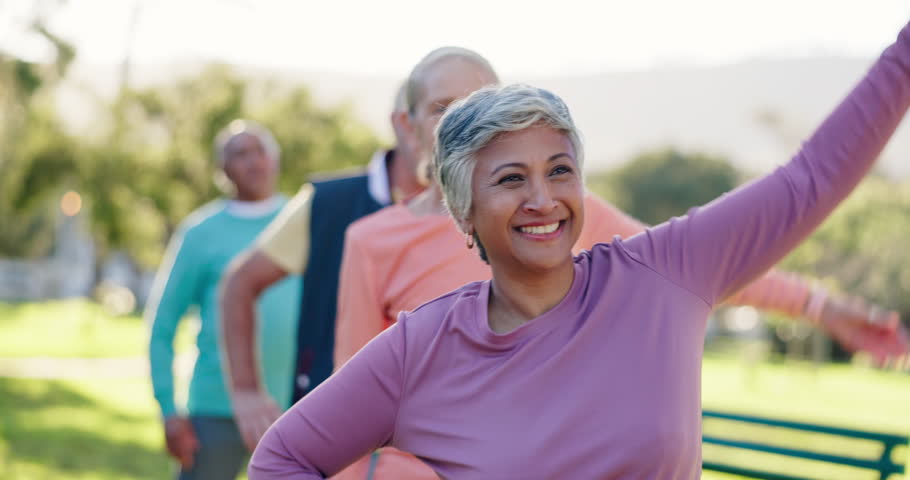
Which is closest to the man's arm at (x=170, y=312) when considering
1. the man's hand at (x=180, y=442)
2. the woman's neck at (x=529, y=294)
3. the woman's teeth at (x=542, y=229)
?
the man's hand at (x=180, y=442)

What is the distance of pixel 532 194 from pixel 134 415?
14821 mm

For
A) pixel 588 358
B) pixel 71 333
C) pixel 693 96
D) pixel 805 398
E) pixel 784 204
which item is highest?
pixel 693 96

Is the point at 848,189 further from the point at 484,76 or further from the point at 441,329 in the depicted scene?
the point at 484,76

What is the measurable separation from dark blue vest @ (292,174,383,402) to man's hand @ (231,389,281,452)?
280mm

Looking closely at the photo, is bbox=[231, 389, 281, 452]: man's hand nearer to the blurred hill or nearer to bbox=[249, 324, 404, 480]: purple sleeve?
bbox=[249, 324, 404, 480]: purple sleeve

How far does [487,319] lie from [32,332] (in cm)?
3547

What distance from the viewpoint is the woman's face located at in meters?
2.15

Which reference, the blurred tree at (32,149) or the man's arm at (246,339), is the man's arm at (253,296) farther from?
the blurred tree at (32,149)

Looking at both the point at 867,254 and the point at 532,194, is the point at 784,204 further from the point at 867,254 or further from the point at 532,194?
the point at 867,254

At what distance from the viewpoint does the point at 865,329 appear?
2670 mm

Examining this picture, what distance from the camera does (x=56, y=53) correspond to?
16.7 metres

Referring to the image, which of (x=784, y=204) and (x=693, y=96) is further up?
(x=693, y=96)

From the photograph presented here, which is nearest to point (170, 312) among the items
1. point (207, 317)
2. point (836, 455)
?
point (207, 317)

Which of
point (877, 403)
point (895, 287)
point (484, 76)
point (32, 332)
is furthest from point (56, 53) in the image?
point (895, 287)
